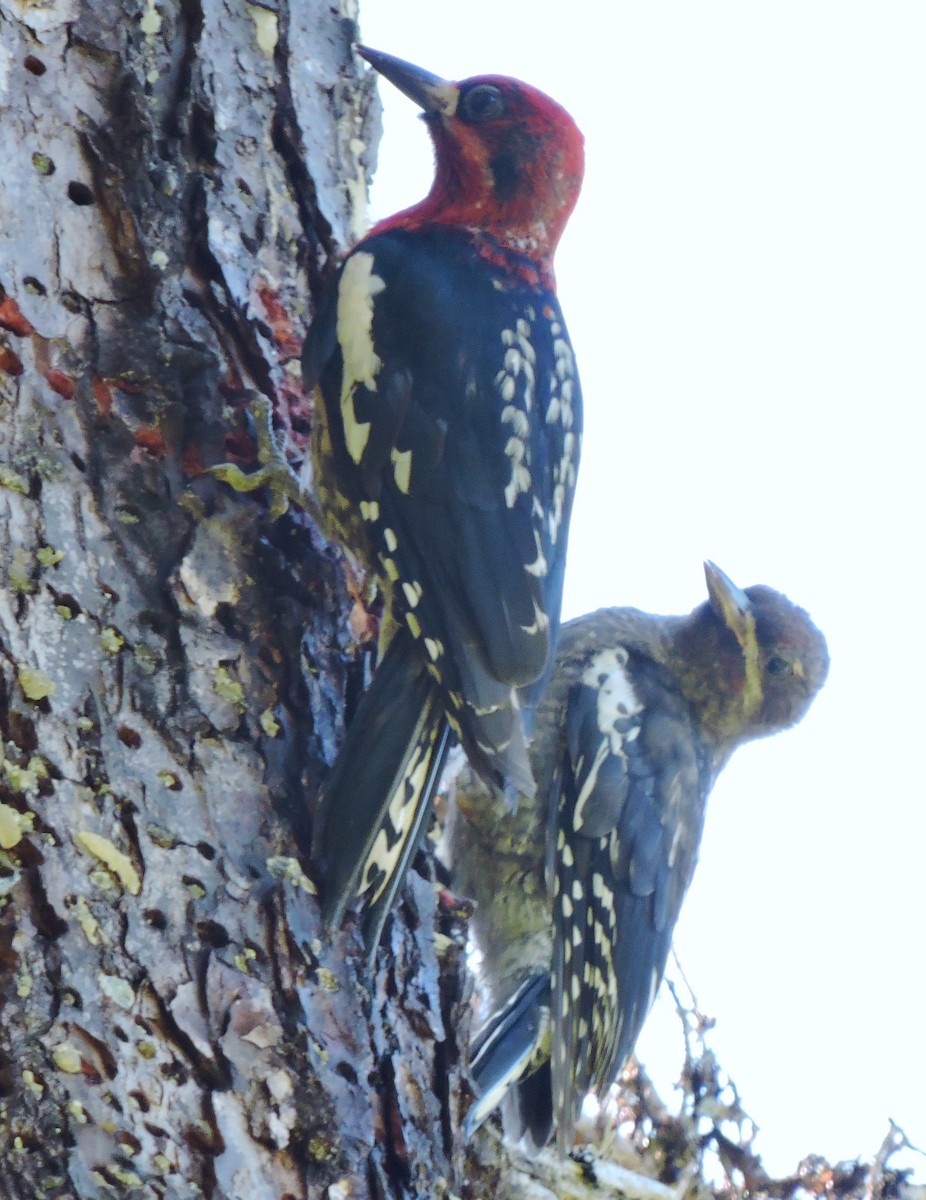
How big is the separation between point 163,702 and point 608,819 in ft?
4.71

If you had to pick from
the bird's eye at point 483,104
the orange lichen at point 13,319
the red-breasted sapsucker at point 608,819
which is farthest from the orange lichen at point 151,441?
the red-breasted sapsucker at point 608,819

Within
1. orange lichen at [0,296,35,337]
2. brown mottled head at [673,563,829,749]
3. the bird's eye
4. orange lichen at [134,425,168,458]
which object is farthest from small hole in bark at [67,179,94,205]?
brown mottled head at [673,563,829,749]

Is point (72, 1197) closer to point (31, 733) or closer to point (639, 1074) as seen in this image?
point (31, 733)

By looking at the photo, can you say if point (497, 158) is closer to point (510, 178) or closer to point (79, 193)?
point (510, 178)

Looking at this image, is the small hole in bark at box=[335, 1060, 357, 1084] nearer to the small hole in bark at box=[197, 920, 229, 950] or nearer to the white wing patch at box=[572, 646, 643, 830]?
the small hole in bark at box=[197, 920, 229, 950]

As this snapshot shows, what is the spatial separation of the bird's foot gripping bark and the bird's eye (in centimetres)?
83

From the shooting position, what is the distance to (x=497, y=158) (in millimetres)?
2408

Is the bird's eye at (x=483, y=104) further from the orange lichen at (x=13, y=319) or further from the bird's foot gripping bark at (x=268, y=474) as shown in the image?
the orange lichen at (x=13, y=319)

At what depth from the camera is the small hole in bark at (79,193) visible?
5.79 feet

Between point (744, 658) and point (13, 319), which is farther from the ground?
point (744, 658)

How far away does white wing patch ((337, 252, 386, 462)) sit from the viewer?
1997mm

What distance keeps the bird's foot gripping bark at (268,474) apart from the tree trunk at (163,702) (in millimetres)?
24

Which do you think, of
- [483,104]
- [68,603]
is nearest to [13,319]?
[68,603]

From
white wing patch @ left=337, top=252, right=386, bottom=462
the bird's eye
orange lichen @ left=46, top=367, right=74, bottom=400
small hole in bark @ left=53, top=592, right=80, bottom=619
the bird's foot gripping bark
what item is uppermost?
the bird's eye
